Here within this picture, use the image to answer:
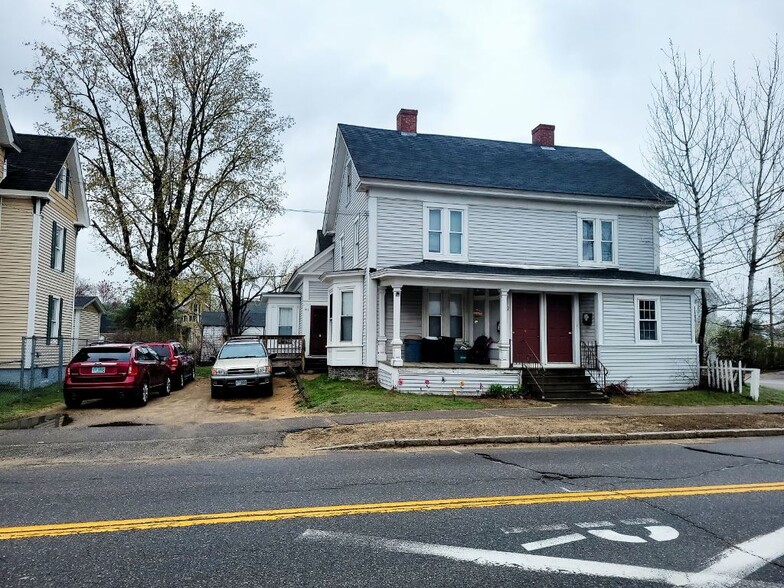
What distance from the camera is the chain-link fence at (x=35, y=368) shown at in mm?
17547

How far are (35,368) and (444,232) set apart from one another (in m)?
15.0

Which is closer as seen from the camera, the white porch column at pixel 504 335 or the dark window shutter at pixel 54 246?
the white porch column at pixel 504 335

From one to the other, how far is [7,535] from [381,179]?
15.1m

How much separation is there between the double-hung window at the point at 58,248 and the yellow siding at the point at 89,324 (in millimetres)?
10594

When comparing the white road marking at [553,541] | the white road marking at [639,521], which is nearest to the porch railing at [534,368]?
the white road marking at [639,521]

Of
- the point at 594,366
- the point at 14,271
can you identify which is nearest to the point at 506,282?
the point at 594,366

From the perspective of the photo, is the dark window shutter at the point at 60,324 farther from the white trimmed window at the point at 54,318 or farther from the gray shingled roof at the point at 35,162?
the gray shingled roof at the point at 35,162

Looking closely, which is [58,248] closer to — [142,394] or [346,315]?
[142,394]

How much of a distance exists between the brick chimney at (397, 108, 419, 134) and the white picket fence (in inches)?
575

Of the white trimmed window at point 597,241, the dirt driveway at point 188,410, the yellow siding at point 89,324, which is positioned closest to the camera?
the dirt driveway at point 188,410

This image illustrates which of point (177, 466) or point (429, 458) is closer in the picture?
point (177, 466)

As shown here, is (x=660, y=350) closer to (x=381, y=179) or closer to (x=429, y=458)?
(x=381, y=179)

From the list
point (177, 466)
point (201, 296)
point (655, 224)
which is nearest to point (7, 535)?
point (177, 466)

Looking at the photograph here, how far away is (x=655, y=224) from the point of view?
21031mm
